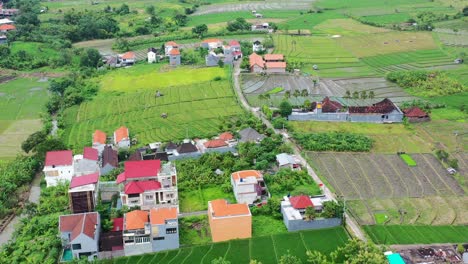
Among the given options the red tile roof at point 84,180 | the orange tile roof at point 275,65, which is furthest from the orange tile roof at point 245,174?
the orange tile roof at point 275,65

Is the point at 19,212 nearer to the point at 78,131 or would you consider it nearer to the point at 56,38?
the point at 78,131

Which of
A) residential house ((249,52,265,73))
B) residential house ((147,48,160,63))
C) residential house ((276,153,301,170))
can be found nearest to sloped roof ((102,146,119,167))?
residential house ((276,153,301,170))

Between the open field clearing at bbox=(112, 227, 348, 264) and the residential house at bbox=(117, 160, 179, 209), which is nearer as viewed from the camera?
the open field clearing at bbox=(112, 227, 348, 264)

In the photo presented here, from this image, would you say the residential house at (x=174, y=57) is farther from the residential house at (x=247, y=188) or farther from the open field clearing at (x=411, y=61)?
the residential house at (x=247, y=188)

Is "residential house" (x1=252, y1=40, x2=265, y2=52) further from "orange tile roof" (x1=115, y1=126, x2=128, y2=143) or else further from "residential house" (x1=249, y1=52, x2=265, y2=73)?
"orange tile roof" (x1=115, y1=126, x2=128, y2=143)

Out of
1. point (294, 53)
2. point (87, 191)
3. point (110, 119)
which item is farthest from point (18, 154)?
point (294, 53)

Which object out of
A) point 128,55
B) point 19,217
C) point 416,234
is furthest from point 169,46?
point 416,234

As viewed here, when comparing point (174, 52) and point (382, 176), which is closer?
point (382, 176)

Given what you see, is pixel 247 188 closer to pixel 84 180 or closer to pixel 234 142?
pixel 234 142
